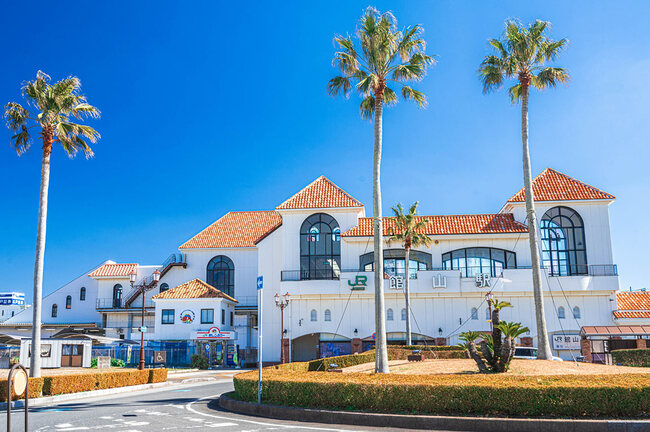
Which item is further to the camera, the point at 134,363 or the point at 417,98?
the point at 134,363

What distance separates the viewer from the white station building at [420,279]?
46062 millimetres

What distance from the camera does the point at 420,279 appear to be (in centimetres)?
4716

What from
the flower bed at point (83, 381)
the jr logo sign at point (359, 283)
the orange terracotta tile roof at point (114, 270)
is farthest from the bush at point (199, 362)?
the flower bed at point (83, 381)

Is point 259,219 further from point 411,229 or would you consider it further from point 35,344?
point 35,344

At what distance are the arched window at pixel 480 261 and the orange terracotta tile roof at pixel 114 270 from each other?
34.4 meters

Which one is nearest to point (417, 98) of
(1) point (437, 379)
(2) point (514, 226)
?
(1) point (437, 379)

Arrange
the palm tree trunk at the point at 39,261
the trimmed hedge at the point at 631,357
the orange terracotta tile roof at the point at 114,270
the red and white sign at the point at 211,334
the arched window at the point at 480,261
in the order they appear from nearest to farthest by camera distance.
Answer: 1. the palm tree trunk at the point at 39,261
2. the trimmed hedge at the point at 631,357
3. the arched window at the point at 480,261
4. the red and white sign at the point at 211,334
5. the orange terracotta tile roof at the point at 114,270

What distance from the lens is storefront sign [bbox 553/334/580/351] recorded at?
4306 centimetres

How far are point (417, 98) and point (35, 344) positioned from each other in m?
18.7

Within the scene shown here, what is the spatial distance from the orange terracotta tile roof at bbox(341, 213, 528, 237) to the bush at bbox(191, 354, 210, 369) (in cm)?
1581

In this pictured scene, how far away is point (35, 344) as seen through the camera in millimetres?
23484

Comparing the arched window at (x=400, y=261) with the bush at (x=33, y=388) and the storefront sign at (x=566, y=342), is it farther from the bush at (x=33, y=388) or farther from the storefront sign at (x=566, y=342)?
the bush at (x=33, y=388)

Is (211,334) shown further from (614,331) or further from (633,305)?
(633,305)

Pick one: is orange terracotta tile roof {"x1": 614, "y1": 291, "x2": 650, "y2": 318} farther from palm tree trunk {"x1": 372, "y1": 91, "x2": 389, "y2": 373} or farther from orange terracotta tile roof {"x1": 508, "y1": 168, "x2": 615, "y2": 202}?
palm tree trunk {"x1": 372, "y1": 91, "x2": 389, "y2": 373}
